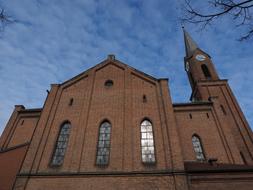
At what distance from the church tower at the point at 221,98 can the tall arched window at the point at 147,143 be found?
5.88 metres

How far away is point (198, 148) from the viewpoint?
16016mm

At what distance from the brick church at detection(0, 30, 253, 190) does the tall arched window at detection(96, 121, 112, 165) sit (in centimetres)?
2

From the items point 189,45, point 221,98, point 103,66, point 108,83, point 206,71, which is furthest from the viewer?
point 189,45

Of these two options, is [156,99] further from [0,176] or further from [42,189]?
[0,176]

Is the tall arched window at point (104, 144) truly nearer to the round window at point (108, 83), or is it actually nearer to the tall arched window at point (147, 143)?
the tall arched window at point (147, 143)

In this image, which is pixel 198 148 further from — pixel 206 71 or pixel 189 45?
pixel 189 45

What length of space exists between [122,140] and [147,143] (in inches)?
63.7

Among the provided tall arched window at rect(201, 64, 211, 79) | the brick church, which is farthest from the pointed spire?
the brick church

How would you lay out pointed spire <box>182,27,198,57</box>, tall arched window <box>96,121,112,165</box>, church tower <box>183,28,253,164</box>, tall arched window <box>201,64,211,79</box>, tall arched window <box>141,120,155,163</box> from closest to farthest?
tall arched window <box>141,120,155,163</box>, tall arched window <box>96,121,112,165</box>, church tower <box>183,28,253,164</box>, tall arched window <box>201,64,211,79</box>, pointed spire <box>182,27,198,57</box>

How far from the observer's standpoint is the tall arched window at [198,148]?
609 inches

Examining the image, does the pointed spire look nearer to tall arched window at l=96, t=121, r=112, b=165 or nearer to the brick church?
the brick church

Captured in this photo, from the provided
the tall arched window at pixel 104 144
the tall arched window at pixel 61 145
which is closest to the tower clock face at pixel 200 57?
the tall arched window at pixel 104 144

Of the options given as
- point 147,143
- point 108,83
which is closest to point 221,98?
point 147,143

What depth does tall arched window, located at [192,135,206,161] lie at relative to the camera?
1548cm
